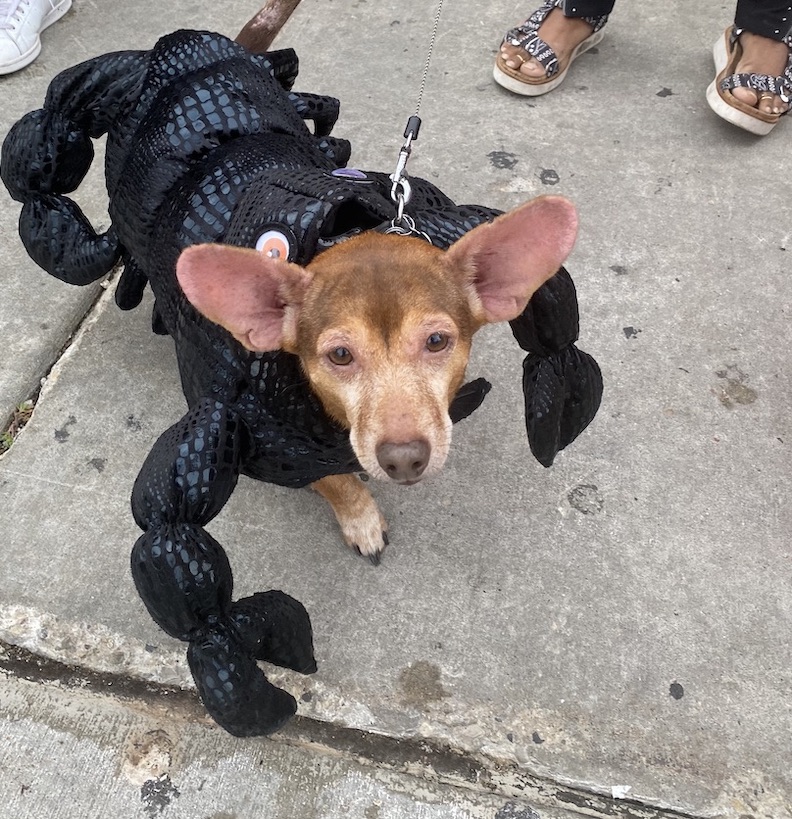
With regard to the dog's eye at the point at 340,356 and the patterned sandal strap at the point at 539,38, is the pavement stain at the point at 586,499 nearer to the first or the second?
the dog's eye at the point at 340,356

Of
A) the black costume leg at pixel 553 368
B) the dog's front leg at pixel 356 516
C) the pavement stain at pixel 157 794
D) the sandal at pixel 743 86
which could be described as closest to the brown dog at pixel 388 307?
the black costume leg at pixel 553 368

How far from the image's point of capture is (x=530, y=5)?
4062 millimetres

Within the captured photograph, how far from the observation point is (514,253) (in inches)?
57.9

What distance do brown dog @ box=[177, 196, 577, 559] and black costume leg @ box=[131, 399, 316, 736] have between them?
24cm

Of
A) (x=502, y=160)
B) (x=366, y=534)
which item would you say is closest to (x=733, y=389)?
(x=366, y=534)

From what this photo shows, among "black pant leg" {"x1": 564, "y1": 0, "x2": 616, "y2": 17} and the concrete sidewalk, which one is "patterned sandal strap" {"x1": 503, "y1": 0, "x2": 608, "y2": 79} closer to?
"black pant leg" {"x1": 564, "y1": 0, "x2": 616, "y2": 17}

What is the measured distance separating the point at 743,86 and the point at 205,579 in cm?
299

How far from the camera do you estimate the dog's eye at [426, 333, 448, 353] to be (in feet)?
4.88

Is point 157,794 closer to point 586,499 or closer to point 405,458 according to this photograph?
point 405,458

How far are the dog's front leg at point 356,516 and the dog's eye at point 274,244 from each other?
29.4 inches

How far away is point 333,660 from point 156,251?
3.78ft

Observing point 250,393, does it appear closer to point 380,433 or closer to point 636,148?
point 380,433

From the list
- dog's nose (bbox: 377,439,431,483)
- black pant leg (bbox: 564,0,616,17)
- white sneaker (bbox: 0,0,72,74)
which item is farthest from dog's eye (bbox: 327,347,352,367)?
white sneaker (bbox: 0,0,72,74)

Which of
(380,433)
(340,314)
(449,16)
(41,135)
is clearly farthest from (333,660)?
(449,16)
